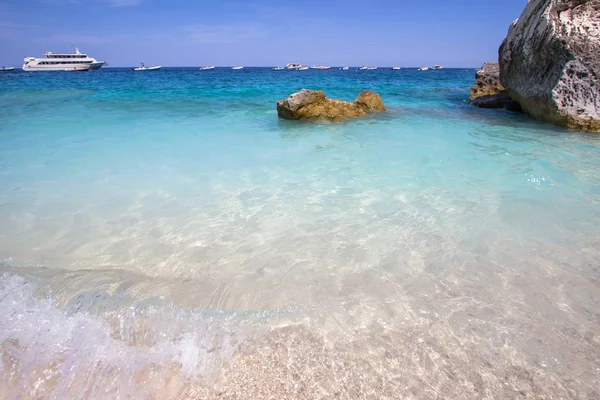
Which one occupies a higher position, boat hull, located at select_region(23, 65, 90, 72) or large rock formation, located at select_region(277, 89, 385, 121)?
boat hull, located at select_region(23, 65, 90, 72)

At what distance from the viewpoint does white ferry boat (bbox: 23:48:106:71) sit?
64500 millimetres

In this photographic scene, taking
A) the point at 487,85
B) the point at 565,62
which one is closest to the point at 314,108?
the point at 565,62

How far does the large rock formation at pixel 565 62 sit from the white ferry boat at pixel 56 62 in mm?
82099

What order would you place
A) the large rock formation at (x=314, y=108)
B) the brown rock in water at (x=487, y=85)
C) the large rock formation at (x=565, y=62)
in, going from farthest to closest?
the brown rock in water at (x=487, y=85), the large rock formation at (x=314, y=108), the large rock formation at (x=565, y=62)

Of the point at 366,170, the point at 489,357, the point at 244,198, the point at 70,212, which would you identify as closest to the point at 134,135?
the point at 70,212

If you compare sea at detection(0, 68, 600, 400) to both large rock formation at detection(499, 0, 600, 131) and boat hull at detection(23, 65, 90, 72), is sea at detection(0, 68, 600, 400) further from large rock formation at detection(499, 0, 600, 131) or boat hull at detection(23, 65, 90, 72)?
boat hull at detection(23, 65, 90, 72)

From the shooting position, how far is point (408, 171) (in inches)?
234

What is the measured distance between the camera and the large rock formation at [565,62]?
8.89 metres

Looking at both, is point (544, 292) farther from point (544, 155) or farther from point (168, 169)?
point (168, 169)

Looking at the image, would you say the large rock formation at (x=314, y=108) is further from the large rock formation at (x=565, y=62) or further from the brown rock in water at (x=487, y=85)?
the brown rock in water at (x=487, y=85)

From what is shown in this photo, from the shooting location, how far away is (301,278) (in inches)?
116


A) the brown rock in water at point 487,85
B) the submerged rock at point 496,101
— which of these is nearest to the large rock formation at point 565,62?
the submerged rock at point 496,101

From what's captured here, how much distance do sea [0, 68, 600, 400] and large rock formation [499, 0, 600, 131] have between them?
374 cm

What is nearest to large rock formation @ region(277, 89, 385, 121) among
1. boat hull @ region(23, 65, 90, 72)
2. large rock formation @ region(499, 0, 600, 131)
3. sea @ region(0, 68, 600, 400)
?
sea @ region(0, 68, 600, 400)
